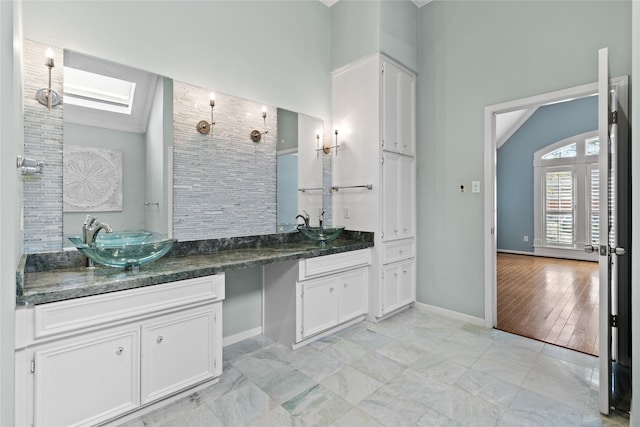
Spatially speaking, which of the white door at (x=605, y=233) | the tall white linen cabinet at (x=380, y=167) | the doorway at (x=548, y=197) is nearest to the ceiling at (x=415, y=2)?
the tall white linen cabinet at (x=380, y=167)

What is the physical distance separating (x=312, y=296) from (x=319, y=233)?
0.63 metres

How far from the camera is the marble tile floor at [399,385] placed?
1739 mm

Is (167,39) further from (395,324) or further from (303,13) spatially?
(395,324)

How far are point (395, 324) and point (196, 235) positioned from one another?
2.00m

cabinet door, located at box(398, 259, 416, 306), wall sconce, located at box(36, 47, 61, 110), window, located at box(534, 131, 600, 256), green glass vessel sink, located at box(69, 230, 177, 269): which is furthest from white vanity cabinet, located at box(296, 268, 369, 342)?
window, located at box(534, 131, 600, 256)

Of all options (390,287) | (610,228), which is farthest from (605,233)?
(390,287)

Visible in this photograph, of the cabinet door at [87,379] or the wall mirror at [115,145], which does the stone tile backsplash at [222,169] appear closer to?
the wall mirror at [115,145]

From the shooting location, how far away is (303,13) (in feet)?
10.3

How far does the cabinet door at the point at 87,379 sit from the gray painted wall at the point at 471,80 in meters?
2.80

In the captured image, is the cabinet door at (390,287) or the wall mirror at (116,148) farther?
the cabinet door at (390,287)

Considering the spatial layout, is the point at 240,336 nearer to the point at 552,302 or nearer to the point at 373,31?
the point at 373,31

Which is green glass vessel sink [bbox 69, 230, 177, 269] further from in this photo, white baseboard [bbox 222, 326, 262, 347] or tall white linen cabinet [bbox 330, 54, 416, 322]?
tall white linen cabinet [bbox 330, 54, 416, 322]

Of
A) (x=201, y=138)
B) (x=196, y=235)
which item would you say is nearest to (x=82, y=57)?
(x=201, y=138)

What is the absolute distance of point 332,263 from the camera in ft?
8.96
